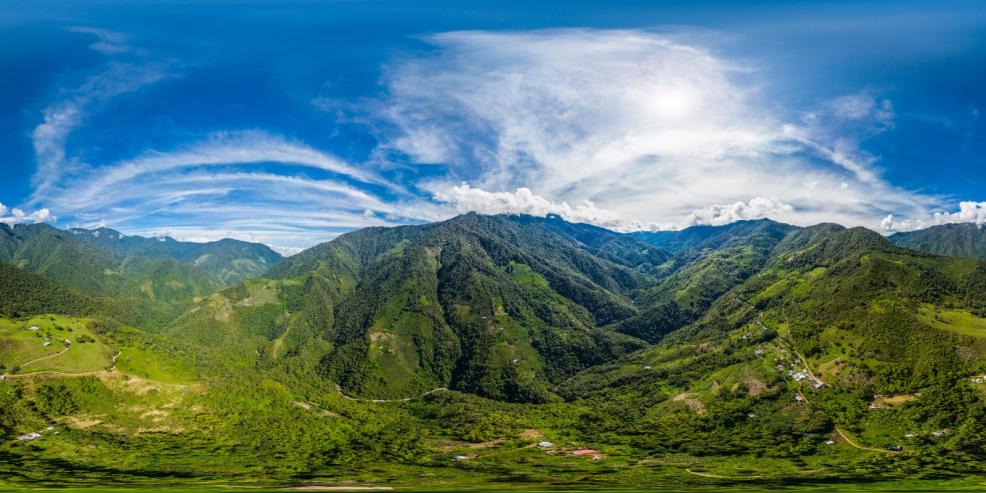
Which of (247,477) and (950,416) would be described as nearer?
(247,477)

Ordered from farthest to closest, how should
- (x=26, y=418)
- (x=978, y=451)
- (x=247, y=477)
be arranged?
(x=26, y=418) → (x=978, y=451) → (x=247, y=477)

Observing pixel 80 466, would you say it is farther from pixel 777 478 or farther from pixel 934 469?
pixel 934 469

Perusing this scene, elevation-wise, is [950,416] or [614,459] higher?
[950,416]

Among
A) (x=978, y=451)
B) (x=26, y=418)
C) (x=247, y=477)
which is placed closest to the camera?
(x=247, y=477)

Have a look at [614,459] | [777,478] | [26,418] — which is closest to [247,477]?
[26,418]

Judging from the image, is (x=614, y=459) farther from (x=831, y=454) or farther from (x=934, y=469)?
(x=934, y=469)

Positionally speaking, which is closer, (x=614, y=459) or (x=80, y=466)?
(x=80, y=466)

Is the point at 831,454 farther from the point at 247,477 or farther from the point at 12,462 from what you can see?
the point at 12,462

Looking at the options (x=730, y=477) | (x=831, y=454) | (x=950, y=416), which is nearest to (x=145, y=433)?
(x=730, y=477)

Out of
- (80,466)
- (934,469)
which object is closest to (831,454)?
(934,469)
